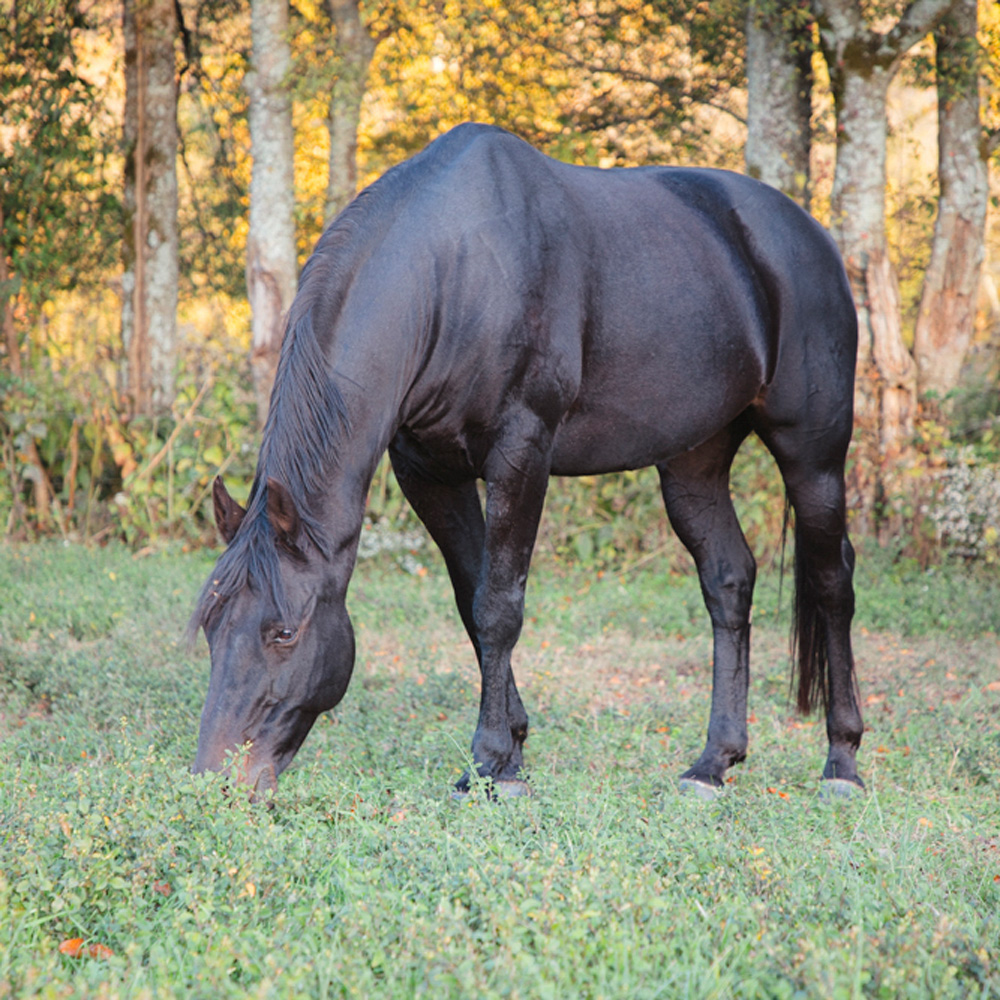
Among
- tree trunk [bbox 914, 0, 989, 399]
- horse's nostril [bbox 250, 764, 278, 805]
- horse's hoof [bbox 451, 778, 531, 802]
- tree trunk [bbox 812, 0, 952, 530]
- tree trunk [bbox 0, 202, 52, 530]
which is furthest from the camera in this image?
tree trunk [bbox 0, 202, 52, 530]

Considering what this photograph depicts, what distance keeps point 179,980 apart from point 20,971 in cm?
29

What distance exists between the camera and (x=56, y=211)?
903 cm

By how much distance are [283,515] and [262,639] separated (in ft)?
1.14

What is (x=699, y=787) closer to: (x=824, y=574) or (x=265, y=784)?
(x=824, y=574)

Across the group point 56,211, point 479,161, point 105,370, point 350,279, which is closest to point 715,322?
point 479,161

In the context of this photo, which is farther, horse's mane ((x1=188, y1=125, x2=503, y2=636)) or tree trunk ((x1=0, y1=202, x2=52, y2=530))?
tree trunk ((x1=0, y1=202, x2=52, y2=530))

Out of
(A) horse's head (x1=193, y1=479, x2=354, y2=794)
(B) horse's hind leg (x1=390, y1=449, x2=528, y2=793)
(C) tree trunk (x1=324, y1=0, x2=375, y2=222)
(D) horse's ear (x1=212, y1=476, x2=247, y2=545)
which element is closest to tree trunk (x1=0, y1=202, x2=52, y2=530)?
(C) tree trunk (x1=324, y1=0, x2=375, y2=222)

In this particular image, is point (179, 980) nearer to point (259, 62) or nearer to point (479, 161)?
point (479, 161)

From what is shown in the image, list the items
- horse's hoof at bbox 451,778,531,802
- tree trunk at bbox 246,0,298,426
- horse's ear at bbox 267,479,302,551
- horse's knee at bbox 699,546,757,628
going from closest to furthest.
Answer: horse's ear at bbox 267,479,302,551
horse's hoof at bbox 451,778,531,802
horse's knee at bbox 699,546,757,628
tree trunk at bbox 246,0,298,426

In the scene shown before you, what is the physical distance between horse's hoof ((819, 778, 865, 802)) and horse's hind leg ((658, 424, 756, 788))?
0.39 metres

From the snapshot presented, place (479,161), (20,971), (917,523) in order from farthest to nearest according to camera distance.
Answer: (917,523) → (479,161) → (20,971)

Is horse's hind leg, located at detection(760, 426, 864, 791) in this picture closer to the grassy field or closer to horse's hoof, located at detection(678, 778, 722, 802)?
the grassy field

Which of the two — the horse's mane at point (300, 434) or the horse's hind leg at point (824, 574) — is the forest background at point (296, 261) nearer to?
the horse's hind leg at point (824, 574)

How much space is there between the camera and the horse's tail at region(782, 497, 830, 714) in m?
4.18
